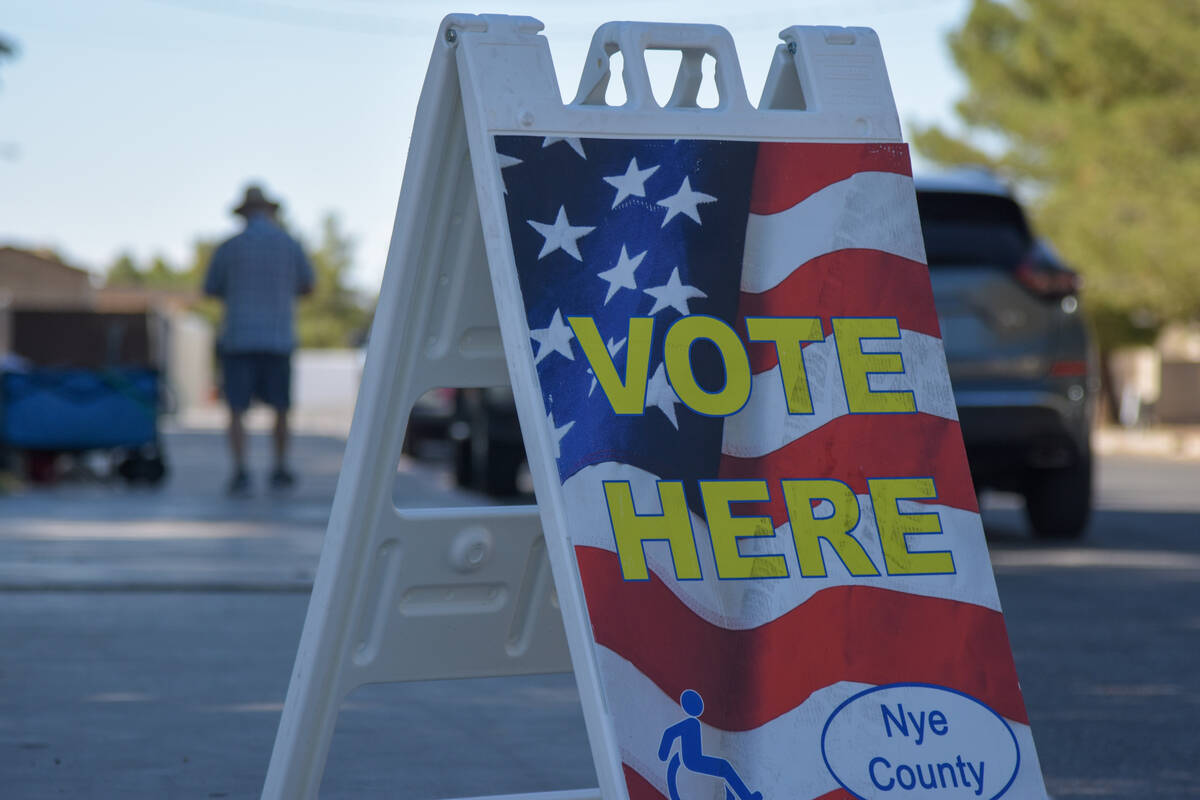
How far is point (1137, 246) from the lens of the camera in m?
30.2

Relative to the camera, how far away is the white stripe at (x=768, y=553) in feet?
8.76

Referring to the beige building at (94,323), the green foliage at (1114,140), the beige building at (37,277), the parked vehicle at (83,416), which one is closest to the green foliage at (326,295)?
the beige building at (94,323)

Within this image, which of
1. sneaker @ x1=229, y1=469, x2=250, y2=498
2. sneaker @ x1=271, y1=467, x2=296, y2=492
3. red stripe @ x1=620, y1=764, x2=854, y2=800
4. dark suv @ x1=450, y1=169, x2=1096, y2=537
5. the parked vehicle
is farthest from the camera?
the parked vehicle

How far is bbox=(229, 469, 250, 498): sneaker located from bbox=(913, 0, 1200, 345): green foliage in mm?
22445

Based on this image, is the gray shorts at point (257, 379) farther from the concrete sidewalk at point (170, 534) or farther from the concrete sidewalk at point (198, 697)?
the concrete sidewalk at point (198, 697)

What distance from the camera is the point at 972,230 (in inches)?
337

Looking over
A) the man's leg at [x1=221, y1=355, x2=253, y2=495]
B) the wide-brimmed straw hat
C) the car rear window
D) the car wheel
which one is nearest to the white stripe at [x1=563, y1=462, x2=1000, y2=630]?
the car rear window

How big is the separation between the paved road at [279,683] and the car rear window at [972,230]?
1.55 m

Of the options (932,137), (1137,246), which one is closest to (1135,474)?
(1137,246)

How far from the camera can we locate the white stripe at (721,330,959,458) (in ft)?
9.39

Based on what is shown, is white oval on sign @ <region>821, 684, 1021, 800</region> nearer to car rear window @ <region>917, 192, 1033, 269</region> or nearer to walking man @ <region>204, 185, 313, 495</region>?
car rear window @ <region>917, 192, 1033, 269</region>

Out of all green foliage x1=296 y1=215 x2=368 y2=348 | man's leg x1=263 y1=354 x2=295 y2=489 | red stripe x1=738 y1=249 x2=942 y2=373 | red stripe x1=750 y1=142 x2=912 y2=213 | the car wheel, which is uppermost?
red stripe x1=750 y1=142 x2=912 y2=213

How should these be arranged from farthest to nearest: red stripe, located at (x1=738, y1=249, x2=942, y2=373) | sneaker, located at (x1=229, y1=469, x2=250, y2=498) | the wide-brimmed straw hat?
sneaker, located at (x1=229, y1=469, x2=250, y2=498)
the wide-brimmed straw hat
red stripe, located at (x1=738, y1=249, x2=942, y2=373)

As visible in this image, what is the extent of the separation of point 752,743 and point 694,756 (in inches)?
4.1
